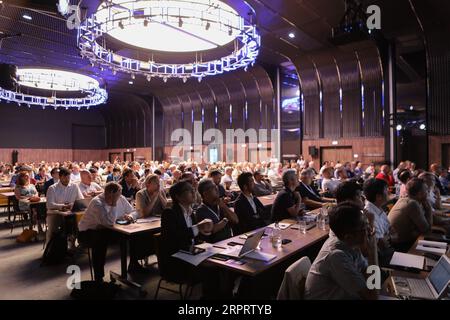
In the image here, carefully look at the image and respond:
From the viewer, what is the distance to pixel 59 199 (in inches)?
206

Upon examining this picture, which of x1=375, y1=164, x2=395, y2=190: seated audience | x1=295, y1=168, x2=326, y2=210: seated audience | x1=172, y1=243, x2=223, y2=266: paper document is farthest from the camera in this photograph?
x1=375, y1=164, x2=395, y2=190: seated audience

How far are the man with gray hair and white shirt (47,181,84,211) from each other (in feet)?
11.8

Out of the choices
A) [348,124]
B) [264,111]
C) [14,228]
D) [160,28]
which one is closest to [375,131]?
[348,124]

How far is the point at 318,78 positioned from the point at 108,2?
35.6 ft

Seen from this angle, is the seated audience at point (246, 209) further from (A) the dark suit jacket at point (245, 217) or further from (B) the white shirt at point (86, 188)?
(B) the white shirt at point (86, 188)

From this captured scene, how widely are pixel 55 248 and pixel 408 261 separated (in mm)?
4683

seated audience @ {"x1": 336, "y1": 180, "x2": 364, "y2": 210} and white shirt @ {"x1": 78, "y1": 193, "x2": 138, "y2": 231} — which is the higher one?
seated audience @ {"x1": 336, "y1": 180, "x2": 364, "y2": 210}

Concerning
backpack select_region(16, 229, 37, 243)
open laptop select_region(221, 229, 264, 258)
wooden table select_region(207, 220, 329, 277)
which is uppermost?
open laptop select_region(221, 229, 264, 258)

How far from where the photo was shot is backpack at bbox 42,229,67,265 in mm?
4594

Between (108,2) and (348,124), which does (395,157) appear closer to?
(348,124)

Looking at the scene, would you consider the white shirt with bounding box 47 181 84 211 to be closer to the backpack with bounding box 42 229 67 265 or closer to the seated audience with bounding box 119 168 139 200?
the backpack with bounding box 42 229 67 265

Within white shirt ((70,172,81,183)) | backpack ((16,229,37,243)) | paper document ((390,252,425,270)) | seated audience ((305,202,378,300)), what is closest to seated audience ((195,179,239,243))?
seated audience ((305,202,378,300))

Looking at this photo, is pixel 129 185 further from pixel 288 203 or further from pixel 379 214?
pixel 379 214

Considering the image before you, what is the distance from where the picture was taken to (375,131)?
41.8ft
